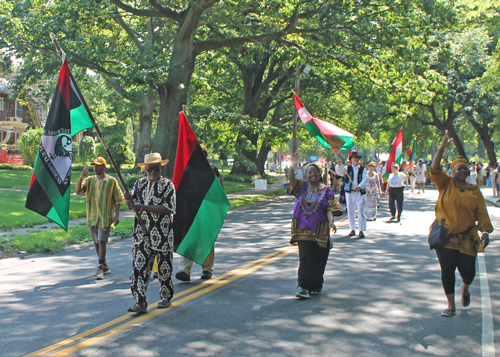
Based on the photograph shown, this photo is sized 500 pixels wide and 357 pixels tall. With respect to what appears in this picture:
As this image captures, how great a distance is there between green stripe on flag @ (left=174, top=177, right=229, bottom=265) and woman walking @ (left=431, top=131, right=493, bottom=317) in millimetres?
2627

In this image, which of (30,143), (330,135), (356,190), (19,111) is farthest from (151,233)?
(19,111)

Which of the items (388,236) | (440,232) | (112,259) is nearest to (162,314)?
(440,232)

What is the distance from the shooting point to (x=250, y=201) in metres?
23.0

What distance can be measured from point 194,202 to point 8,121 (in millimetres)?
49296

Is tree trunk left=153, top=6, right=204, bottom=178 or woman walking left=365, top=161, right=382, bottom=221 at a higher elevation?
tree trunk left=153, top=6, right=204, bottom=178

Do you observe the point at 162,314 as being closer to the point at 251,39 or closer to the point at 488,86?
the point at 251,39

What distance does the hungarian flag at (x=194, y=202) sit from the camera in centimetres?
682

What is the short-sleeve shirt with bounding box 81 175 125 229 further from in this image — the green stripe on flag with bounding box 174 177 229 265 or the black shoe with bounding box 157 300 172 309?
the black shoe with bounding box 157 300 172 309

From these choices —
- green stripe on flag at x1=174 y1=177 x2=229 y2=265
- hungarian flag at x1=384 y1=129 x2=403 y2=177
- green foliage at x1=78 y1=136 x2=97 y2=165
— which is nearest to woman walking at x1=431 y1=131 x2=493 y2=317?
green stripe on flag at x1=174 y1=177 x2=229 y2=265

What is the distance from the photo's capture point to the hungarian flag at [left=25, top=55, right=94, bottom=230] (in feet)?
20.4

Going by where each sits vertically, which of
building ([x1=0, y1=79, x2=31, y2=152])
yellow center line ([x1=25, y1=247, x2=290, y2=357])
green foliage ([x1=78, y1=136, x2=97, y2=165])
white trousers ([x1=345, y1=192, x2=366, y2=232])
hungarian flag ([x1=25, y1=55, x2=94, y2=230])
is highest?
building ([x1=0, y1=79, x2=31, y2=152])

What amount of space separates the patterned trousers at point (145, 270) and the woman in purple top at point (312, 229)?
5.36 ft

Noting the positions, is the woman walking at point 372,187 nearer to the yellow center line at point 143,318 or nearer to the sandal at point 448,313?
the yellow center line at point 143,318

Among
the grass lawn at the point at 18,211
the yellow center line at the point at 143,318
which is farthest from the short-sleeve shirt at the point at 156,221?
the grass lawn at the point at 18,211
